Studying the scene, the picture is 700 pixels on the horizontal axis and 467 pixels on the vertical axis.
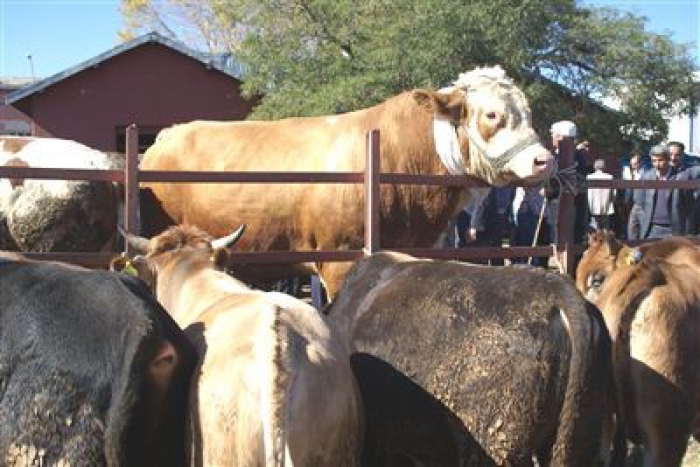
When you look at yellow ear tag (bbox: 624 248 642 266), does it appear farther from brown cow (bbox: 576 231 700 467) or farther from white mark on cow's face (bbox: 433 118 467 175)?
white mark on cow's face (bbox: 433 118 467 175)

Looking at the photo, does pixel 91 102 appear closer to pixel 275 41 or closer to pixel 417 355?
pixel 275 41

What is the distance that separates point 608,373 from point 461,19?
14495mm

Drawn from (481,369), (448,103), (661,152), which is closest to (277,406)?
(481,369)

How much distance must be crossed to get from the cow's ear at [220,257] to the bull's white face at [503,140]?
7.98 ft

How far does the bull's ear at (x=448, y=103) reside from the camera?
260 inches

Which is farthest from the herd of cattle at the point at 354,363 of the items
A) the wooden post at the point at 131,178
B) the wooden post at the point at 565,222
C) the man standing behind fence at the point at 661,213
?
the man standing behind fence at the point at 661,213

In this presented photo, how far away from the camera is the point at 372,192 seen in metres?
6.20

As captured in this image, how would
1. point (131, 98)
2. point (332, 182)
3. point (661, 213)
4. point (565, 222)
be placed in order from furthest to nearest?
point (131, 98), point (661, 213), point (565, 222), point (332, 182)

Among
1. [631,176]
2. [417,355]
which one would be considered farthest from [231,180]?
[631,176]

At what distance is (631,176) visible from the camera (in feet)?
49.1

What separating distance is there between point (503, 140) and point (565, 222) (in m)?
0.98

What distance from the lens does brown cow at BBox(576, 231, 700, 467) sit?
15.2 feet

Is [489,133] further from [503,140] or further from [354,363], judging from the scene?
[354,363]

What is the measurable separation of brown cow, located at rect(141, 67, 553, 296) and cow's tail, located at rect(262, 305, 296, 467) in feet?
10.1
